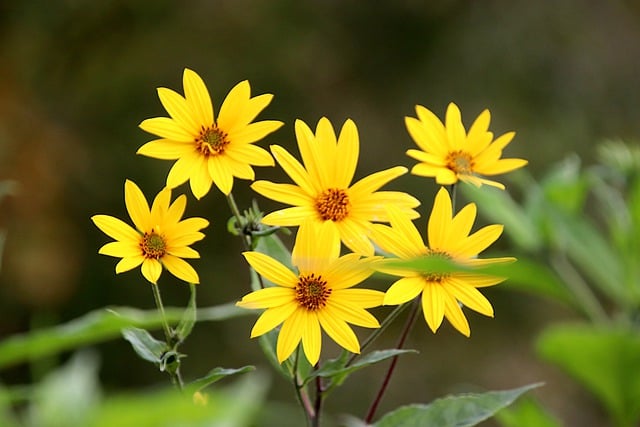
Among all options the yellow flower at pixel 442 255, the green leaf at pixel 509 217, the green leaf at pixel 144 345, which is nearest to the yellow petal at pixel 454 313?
the yellow flower at pixel 442 255

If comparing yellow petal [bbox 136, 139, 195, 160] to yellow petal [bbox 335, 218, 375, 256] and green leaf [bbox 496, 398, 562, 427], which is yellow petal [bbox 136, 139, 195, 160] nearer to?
yellow petal [bbox 335, 218, 375, 256]

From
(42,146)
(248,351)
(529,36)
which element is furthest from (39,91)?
(529,36)

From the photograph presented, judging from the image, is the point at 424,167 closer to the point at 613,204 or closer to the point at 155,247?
the point at 155,247

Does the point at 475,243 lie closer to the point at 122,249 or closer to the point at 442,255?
the point at 442,255

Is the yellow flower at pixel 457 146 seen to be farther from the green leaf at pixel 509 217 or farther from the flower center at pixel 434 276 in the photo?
the green leaf at pixel 509 217

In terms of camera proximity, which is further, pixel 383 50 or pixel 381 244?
pixel 383 50

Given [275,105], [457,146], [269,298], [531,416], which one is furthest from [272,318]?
[275,105]
